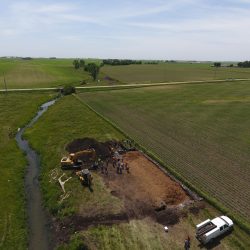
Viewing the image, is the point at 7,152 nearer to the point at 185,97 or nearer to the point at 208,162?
the point at 208,162

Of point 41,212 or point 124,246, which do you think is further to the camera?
point 41,212

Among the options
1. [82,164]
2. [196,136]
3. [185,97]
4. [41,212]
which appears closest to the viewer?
[41,212]

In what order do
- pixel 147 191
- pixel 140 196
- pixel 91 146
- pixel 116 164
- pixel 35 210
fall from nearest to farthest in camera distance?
pixel 35 210
pixel 140 196
pixel 147 191
pixel 116 164
pixel 91 146

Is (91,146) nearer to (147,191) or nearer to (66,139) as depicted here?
(66,139)

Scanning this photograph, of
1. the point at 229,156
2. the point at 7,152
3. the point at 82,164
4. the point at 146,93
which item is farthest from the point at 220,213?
the point at 146,93

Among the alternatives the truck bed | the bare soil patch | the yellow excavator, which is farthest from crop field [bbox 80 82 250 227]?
the yellow excavator

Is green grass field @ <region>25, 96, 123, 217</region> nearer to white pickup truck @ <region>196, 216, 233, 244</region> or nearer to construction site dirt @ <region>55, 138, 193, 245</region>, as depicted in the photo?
construction site dirt @ <region>55, 138, 193, 245</region>

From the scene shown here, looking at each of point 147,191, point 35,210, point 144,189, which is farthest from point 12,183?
point 147,191
